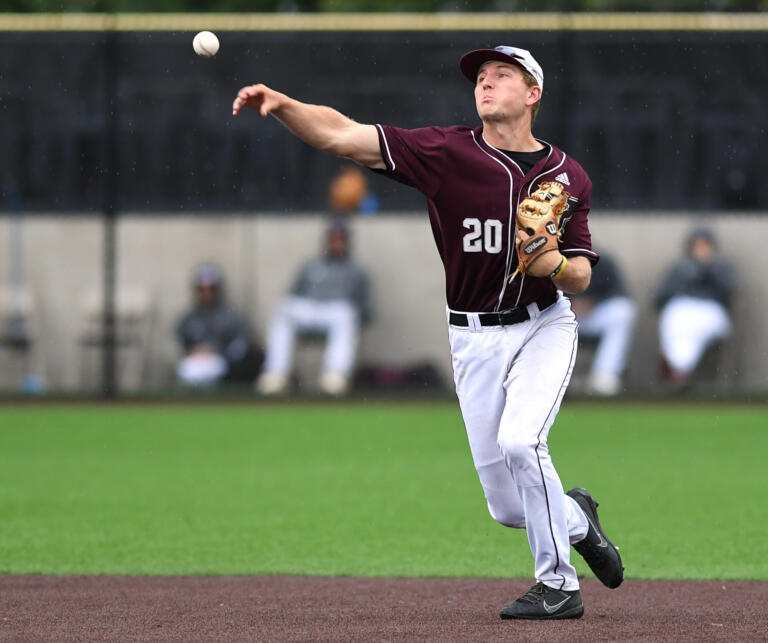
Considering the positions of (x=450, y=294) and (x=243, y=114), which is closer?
(x=450, y=294)

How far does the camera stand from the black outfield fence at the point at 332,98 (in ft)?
45.3

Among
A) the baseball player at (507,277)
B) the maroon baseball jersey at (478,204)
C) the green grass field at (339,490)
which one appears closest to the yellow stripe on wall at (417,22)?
the green grass field at (339,490)

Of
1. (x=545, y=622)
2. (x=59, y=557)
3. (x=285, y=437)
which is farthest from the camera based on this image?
(x=285, y=437)

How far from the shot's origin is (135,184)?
46.5 ft

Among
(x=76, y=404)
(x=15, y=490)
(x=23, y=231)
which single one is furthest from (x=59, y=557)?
(x=23, y=231)

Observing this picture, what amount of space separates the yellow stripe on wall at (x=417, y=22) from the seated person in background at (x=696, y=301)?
2.06 metres

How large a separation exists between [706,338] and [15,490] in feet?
24.1

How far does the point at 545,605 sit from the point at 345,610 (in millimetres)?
754

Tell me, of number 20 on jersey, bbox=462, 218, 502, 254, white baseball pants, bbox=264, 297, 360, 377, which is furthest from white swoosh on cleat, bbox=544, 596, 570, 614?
white baseball pants, bbox=264, 297, 360, 377

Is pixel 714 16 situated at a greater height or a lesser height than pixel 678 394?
greater

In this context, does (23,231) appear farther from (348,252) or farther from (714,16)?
(714,16)

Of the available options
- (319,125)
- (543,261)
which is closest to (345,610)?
(543,261)

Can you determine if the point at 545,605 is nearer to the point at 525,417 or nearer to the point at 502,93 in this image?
the point at 525,417

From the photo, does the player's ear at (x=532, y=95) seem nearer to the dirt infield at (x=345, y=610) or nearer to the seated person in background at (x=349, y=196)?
the dirt infield at (x=345, y=610)
